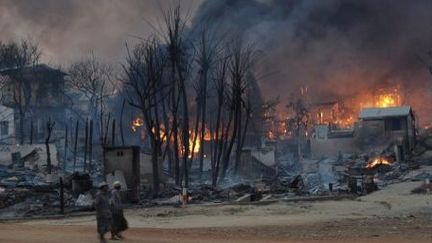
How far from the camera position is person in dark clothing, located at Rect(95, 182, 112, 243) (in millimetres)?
13336

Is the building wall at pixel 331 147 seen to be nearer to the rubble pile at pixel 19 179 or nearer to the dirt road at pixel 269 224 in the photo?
the rubble pile at pixel 19 179

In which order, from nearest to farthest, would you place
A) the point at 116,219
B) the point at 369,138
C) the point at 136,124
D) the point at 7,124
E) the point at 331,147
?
the point at 116,219
the point at 369,138
the point at 331,147
the point at 7,124
the point at 136,124

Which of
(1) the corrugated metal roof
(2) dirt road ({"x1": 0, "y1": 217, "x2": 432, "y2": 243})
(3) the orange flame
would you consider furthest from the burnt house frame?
(2) dirt road ({"x1": 0, "y1": 217, "x2": 432, "y2": 243})

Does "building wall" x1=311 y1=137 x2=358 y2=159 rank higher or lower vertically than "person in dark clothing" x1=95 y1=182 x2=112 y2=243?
higher

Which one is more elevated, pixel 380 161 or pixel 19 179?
pixel 380 161

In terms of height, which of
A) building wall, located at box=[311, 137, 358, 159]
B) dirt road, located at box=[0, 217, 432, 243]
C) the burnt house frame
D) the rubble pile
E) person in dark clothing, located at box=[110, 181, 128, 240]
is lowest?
dirt road, located at box=[0, 217, 432, 243]

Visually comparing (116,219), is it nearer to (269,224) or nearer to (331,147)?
(269,224)

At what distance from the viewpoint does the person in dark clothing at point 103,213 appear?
1334 cm

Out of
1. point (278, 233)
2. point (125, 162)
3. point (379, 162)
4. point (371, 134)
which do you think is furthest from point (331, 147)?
point (278, 233)

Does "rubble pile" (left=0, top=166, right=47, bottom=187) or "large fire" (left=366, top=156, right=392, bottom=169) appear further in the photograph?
"large fire" (left=366, top=156, right=392, bottom=169)

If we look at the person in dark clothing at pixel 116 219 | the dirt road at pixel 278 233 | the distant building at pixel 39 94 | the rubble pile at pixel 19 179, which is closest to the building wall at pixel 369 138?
the distant building at pixel 39 94

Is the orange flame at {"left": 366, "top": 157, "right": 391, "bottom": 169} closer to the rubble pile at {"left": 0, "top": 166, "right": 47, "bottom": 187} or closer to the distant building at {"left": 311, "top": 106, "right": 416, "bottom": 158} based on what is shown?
the distant building at {"left": 311, "top": 106, "right": 416, "bottom": 158}

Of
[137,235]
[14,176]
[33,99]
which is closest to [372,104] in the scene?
[33,99]

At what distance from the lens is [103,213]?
13.5 metres
